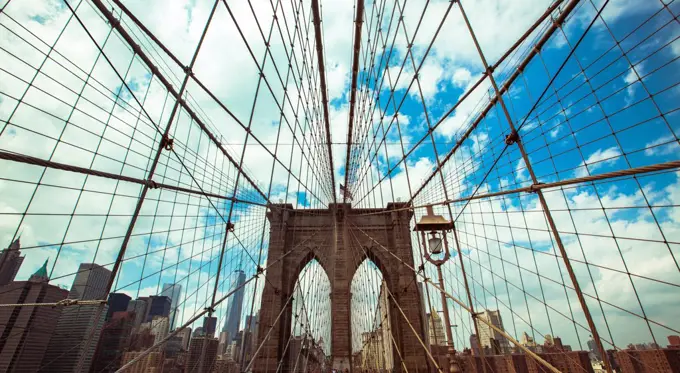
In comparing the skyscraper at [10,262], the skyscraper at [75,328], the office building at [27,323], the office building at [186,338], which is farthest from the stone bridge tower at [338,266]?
the skyscraper at [10,262]

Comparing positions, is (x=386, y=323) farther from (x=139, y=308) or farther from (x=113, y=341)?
(x=113, y=341)

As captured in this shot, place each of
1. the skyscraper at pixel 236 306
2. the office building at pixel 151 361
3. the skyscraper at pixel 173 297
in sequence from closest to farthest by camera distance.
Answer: the office building at pixel 151 361 → the skyscraper at pixel 173 297 → the skyscraper at pixel 236 306

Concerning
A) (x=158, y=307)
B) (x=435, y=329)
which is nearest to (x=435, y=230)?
(x=435, y=329)

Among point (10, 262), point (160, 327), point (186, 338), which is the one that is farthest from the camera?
point (160, 327)

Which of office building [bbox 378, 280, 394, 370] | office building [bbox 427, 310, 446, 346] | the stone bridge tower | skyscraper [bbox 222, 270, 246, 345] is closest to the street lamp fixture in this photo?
office building [bbox 427, 310, 446, 346]

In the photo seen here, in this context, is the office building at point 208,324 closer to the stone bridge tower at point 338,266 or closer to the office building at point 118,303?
the office building at point 118,303

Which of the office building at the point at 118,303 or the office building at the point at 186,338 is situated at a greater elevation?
the office building at the point at 118,303
